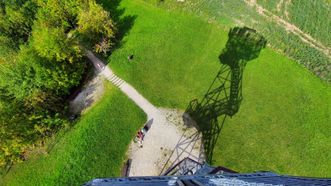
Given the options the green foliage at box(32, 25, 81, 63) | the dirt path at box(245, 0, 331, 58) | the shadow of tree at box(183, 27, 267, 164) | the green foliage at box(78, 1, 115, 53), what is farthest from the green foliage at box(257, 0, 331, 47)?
the green foliage at box(32, 25, 81, 63)

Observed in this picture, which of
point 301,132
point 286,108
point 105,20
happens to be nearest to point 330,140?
point 301,132

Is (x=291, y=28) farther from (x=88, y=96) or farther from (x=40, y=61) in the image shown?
(x=40, y=61)

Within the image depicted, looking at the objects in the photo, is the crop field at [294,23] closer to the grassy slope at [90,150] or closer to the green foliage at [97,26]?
the green foliage at [97,26]

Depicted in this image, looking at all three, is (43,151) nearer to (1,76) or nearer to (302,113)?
(1,76)

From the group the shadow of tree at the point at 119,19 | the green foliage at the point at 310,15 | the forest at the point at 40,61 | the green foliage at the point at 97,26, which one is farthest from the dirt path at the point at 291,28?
the forest at the point at 40,61

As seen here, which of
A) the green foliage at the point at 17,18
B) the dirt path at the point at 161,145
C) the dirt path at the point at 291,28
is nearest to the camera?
the dirt path at the point at 161,145

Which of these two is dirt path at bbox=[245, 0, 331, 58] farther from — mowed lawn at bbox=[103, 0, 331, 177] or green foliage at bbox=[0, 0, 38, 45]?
green foliage at bbox=[0, 0, 38, 45]
